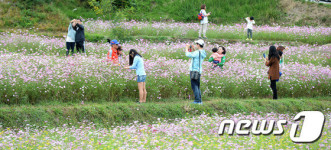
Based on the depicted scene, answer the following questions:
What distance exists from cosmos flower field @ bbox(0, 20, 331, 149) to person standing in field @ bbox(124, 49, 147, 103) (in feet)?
2.40

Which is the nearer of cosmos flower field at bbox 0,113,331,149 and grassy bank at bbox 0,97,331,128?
cosmos flower field at bbox 0,113,331,149

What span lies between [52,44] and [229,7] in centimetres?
1642

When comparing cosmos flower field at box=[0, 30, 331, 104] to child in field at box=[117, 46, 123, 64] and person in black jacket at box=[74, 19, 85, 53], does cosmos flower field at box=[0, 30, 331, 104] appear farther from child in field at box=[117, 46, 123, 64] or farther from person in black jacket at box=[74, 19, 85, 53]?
person in black jacket at box=[74, 19, 85, 53]

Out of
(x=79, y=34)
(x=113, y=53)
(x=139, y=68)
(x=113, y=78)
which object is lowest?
(x=113, y=78)

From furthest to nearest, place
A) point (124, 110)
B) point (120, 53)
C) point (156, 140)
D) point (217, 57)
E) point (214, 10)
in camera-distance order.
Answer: point (214, 10) < point (217, 57) < point (120, 53) < point (124, 110) < point (156, 140)

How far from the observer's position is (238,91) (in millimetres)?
13961

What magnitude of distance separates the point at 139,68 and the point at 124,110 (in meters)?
1.28

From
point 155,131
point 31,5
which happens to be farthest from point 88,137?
point 31,5

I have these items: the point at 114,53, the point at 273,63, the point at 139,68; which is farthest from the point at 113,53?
the point at 273,63

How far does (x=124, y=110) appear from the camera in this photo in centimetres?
1126

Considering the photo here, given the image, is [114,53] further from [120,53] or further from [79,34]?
[79,34]

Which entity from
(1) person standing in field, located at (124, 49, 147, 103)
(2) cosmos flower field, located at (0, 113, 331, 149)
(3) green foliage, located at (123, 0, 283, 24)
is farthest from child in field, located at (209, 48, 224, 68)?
(3) green foliage, located at (123, 0, 283, 24)

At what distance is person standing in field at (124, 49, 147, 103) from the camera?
1163 centimetres

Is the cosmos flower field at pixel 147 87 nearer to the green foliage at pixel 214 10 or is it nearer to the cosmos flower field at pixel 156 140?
the cosmos flower field at pixel 156 140
